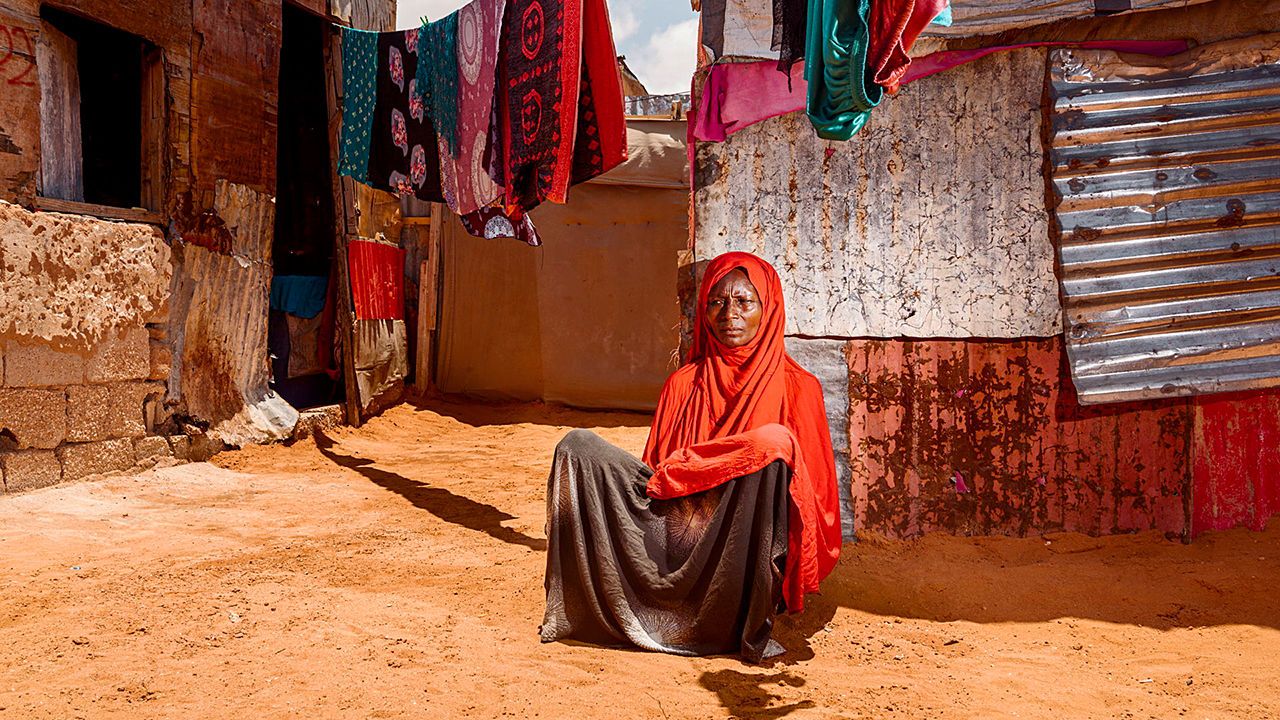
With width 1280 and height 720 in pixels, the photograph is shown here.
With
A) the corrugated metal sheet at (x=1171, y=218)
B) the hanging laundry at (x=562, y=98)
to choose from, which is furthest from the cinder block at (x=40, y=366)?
the corrugated metal sheet at (x=1171, y=218)

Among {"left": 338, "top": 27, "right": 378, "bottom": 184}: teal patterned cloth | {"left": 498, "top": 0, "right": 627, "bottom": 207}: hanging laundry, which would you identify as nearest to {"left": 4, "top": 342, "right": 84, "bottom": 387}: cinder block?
{"left": 338, "top": 27, "right": 378, "bottom": 184}: teal patterned cloth

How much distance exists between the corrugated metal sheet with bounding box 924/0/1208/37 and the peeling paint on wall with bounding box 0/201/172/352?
5.36 m

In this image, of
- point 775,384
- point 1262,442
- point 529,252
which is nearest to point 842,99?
point 775,384

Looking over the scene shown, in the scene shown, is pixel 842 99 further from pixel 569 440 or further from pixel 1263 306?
pixel 1263 306

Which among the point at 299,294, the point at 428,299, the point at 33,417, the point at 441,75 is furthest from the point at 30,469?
the point at 428,299

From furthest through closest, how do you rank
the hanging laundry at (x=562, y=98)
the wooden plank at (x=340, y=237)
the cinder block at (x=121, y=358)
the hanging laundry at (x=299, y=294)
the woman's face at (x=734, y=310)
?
the hanging laundry at (x=299, y=294), the wooden plank at (x=340, y=237), the cinder block at (x=121, y=358), the hanging laundry at (x=562, y=98), the woman's face at (x=734, y=310)

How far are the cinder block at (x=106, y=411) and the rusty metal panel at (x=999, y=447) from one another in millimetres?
5023

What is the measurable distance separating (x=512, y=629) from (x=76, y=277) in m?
4.22

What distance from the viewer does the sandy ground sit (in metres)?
2.45

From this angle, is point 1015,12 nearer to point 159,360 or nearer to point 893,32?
point 893,32

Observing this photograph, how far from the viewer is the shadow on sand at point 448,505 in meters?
4.67

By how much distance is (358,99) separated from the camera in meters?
6.57

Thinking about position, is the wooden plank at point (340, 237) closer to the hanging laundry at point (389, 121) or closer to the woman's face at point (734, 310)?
the hanging laundry at point (389, 121)

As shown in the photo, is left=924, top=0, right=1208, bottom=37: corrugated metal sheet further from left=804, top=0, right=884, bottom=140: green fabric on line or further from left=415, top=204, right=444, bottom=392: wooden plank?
left=415, top=204, right=444, bottom=392: wooden plank
